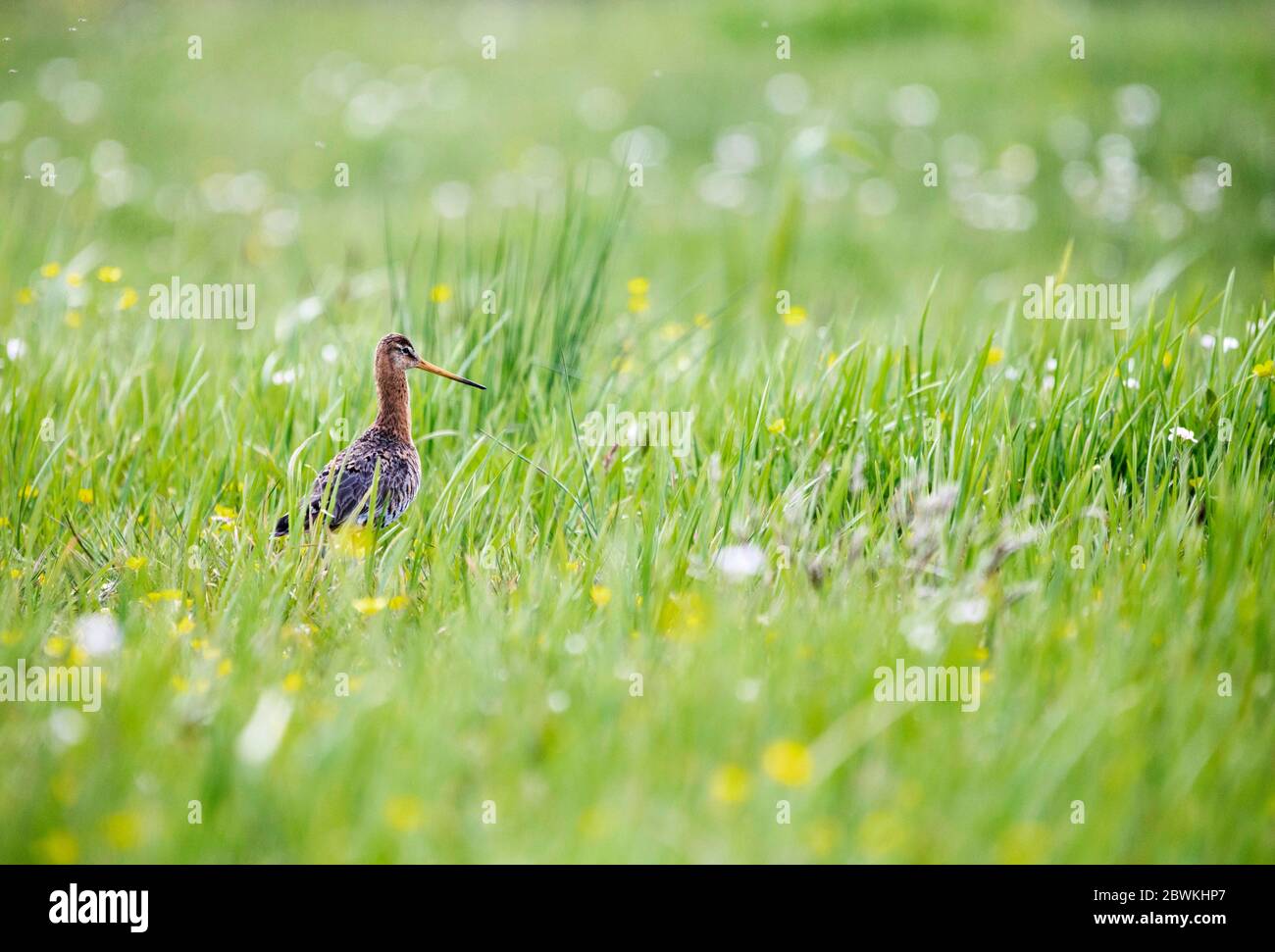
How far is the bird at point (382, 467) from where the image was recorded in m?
3.09

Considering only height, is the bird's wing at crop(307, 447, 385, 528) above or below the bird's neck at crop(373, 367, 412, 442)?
below

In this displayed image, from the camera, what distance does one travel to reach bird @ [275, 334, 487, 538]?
3090 mm

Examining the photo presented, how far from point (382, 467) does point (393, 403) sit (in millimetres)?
254

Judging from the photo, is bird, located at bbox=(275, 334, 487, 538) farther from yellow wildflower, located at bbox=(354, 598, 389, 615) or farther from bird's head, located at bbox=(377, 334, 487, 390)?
yellow wildflower, located at bbox=(354, 598, 389, 615)

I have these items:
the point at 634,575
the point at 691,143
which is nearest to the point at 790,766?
the point at 634,575

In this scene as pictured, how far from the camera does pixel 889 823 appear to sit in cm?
206

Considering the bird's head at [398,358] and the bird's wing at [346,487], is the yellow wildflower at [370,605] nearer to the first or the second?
the bird's wing at [346,487]

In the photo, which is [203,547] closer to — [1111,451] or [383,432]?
[383,432]

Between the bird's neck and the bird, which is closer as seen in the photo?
the bird

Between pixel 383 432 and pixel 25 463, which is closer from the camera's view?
pixel 383 432

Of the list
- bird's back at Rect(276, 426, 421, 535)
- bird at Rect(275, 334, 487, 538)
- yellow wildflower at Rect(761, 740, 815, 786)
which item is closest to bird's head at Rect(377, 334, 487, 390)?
bird at Rect(275, 334, 487, 538)

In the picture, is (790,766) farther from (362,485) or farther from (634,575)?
(362,485)

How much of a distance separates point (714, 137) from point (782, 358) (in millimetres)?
6323
